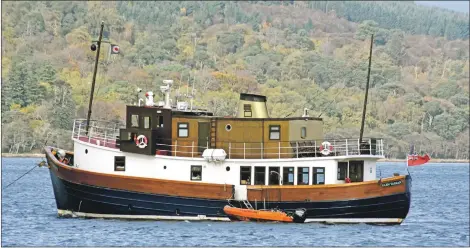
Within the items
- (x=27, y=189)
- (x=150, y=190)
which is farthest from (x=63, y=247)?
(x=27, y=189)

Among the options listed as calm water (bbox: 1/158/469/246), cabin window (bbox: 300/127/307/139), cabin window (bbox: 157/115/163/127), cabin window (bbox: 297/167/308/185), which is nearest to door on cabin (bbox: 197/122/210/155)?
cabin window (bbox: 157/115/163/127)

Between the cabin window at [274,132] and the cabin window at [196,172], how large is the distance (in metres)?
3.15

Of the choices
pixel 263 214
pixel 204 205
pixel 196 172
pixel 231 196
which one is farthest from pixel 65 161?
pixel 263 214

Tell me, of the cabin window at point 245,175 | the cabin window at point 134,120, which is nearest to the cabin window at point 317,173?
the cabin window at point 245,175

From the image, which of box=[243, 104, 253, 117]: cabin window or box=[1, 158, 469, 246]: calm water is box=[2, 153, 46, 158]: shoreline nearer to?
box=[1, 158, 469, 246]: calm water

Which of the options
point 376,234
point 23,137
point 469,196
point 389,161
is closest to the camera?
point 376,234

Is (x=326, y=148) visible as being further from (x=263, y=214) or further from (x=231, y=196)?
(x=231, y=196)

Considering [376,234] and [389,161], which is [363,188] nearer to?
[376,234]

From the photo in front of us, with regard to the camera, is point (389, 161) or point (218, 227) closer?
point (218, 227)

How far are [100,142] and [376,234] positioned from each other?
12.1 m

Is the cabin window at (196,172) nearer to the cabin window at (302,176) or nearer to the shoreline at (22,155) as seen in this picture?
the cabin window at (302,176)

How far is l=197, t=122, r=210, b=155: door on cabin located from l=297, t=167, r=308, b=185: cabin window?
3999mm

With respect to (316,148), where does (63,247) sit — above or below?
below

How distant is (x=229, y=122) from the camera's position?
176 feet
